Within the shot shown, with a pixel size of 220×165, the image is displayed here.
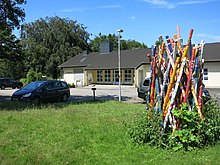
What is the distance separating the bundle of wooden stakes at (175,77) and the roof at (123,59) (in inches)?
1053

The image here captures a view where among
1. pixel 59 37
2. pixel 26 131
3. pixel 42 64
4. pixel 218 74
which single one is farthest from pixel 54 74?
pixel 26 131

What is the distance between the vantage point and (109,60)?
43875 mm

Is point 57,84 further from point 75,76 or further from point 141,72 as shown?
point 75,76

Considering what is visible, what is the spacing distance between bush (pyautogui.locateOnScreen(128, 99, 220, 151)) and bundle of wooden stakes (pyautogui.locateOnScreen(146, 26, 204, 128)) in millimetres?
163

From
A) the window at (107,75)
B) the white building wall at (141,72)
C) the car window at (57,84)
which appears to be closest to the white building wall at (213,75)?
the white building wall at (141,72)

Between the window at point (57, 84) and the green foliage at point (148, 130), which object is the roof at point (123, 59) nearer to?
the window at point (57, 84)

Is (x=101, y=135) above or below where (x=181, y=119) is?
below

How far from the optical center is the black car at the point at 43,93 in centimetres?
1742

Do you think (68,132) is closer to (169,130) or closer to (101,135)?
(101,135)

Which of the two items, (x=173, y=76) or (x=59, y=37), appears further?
(x=59, y=37)

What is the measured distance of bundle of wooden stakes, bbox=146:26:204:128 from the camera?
637 cm

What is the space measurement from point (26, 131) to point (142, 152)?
147 inches

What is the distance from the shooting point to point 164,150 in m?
6.08

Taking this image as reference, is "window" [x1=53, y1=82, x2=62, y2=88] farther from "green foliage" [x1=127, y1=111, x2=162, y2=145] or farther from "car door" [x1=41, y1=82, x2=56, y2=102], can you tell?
"green foliage" [x1=127, y1=111, x2=162, y2=145]
